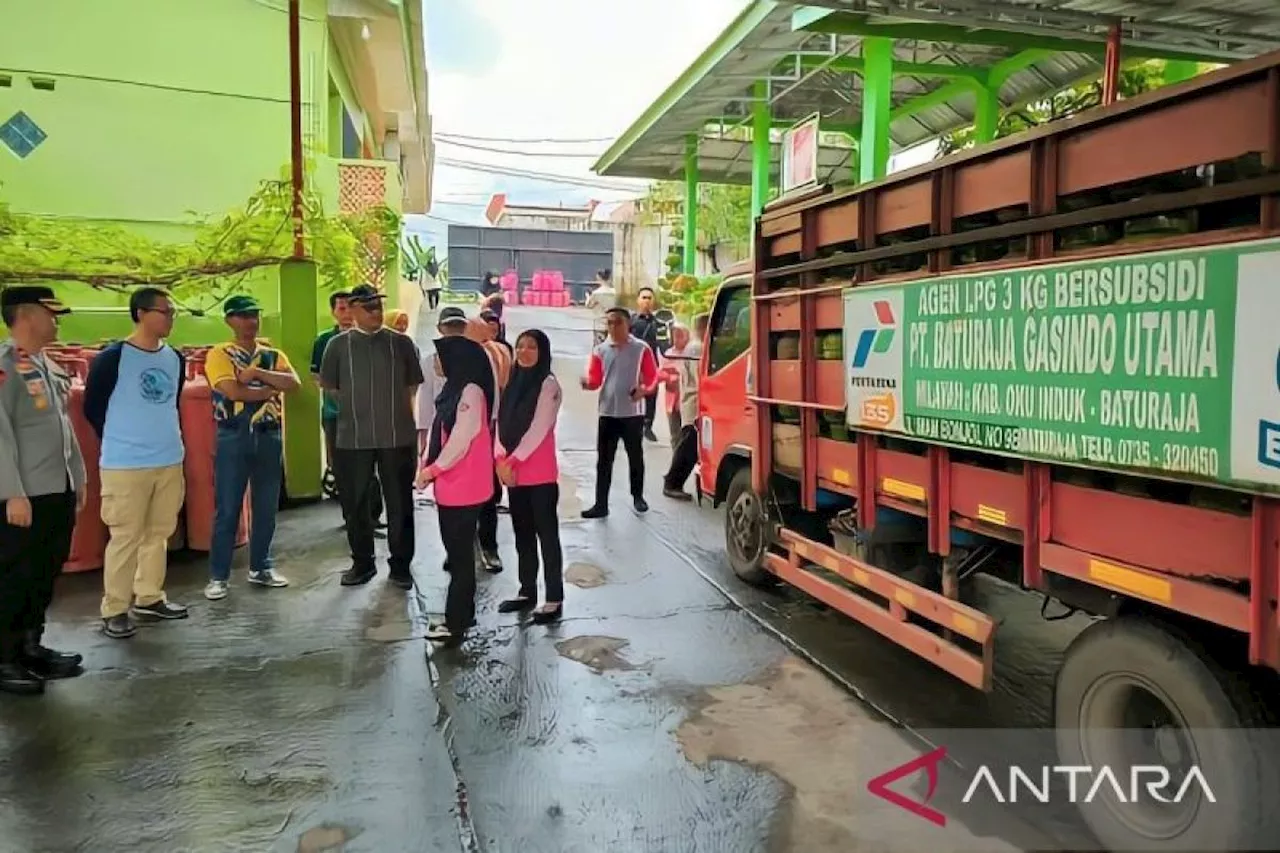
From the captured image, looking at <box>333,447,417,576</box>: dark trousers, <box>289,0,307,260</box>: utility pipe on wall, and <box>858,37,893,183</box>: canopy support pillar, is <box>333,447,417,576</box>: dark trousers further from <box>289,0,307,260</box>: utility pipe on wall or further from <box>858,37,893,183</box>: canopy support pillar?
<box>858,37,893,183</box>: canopy support pillar

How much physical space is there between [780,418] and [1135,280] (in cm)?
270

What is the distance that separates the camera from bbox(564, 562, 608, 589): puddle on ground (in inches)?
235

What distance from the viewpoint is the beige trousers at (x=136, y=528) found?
4738 mm

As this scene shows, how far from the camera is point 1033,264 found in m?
3.18

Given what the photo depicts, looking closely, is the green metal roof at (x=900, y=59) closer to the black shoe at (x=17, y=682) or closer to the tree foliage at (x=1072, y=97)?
the tree foliage at (x=1072, y=97)

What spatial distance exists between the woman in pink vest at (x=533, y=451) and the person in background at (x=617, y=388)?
2.67m

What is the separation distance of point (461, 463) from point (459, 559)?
520 millimetres

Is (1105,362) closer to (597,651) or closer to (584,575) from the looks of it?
(597,651)

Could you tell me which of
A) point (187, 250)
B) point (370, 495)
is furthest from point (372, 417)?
point (187, 250)

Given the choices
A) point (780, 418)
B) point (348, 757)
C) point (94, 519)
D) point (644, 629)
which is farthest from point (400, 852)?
point (94, 519)

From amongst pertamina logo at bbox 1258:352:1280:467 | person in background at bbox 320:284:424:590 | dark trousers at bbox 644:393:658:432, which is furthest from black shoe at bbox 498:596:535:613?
dark trousers at bbox 644:393:658:432

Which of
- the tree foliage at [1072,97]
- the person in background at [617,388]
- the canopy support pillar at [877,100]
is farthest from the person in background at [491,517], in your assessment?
the tree foliage at [1072,97]

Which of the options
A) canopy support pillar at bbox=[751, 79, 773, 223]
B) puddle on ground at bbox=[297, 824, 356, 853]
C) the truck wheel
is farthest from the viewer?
canopy support pillar at bbox=[751, 79, 773, 223]

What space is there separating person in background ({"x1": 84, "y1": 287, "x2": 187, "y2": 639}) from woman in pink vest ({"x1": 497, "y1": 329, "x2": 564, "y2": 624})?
1762mm
